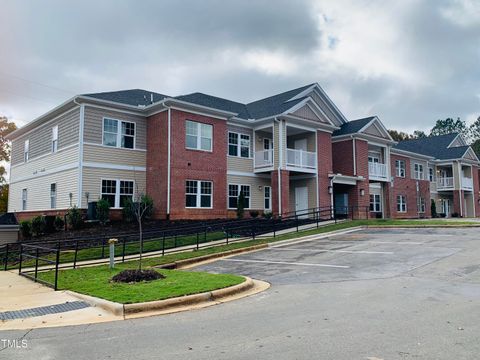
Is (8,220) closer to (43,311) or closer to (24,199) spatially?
(24,199)

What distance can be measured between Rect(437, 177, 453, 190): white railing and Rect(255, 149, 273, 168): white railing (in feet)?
92.0

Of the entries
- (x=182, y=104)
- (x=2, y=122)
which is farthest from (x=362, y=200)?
(x=2, y=122)

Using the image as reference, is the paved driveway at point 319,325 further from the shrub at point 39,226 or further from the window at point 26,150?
the window at point 26,150

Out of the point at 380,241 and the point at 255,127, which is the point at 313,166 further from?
the point at 380,241

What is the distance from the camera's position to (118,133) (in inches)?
918

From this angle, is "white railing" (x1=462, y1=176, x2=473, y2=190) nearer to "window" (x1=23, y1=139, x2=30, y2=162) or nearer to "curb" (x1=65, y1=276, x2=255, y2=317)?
"window" (x1=23, y1=139, x2=30, y2=162)

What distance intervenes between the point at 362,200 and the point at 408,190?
40.5 feet

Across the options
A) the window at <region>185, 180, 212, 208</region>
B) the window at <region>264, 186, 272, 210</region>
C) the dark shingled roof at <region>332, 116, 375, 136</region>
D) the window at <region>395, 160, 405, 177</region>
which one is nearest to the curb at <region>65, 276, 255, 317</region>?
the window at <region>185, 180, 212, 208</region>

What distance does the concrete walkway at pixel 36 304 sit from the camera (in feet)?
23.4

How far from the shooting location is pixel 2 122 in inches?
1866

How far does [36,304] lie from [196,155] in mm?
16034

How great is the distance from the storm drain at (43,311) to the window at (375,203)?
1282 inches

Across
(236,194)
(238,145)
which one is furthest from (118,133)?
(236,194)

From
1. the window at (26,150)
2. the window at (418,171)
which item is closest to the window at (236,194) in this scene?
the window at (26,150)
